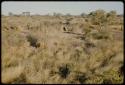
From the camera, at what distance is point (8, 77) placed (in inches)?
246

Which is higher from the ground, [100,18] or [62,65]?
[62,65]

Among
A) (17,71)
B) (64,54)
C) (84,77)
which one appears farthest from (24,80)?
(64,54)

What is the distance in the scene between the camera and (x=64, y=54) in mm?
9000

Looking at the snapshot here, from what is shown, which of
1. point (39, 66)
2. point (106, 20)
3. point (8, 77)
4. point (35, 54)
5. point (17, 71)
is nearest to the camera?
point (8, 77)

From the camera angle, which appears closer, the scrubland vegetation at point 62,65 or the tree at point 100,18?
the scrubland vegetation at point 62,65

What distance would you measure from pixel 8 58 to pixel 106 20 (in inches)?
747

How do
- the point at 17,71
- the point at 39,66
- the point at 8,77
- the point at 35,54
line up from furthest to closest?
the point at 35,54 < the point at 39,66 < the point at 17,71 < the point at 8,77

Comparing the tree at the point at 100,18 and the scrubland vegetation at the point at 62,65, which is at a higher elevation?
the scrubland vegetation at the point at 62,65

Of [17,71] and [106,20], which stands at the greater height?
[17,71]

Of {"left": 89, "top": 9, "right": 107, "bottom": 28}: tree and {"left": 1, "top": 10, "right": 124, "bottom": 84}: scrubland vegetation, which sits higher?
{"left": 1, "top": 10, "right": 124, "bottom": 84}: scrubland vegetation

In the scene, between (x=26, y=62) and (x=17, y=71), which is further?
(x=26, y=62)

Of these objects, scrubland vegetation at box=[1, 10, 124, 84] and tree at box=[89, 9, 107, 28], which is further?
tree at box=[89, 9, 107, 28]

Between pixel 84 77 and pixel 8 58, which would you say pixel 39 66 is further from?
pixel 84 77

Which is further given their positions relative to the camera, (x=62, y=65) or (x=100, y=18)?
(x=100, y=18)
